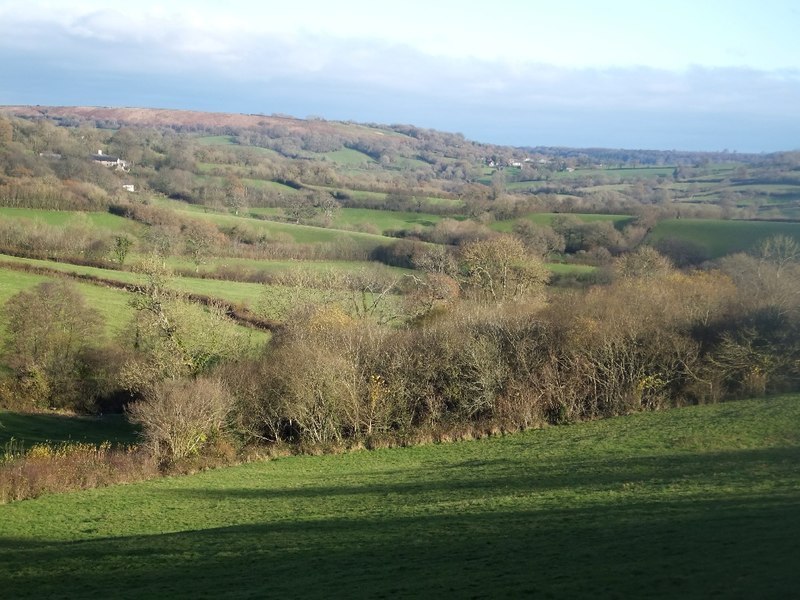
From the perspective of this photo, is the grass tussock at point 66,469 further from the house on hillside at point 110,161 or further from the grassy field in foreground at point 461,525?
the house on hillside at point 110,161

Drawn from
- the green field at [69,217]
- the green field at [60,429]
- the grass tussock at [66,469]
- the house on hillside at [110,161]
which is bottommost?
the green field at [60,429]

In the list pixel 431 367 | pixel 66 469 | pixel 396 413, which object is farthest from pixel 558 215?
pixel 66 469

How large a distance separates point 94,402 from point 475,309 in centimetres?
2268

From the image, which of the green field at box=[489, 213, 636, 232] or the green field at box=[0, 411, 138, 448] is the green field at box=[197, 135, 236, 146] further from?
the green field at box=[0, 411, 138, 448]

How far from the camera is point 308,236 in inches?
3529

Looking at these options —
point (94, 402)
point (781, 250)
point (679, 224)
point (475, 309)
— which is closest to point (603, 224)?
point (679, 224)

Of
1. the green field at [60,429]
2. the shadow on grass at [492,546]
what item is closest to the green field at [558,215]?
the green field at [60,429]

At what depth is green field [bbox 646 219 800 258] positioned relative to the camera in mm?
72375

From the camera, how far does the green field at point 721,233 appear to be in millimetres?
72375

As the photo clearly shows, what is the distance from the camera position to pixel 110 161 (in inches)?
4776

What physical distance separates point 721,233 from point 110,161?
92754 mm

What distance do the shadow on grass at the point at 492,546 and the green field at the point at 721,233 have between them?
53087 millimetres

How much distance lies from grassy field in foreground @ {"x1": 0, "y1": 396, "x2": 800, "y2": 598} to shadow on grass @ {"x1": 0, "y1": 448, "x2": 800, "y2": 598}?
6cm

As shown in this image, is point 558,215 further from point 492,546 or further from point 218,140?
point 218,140
